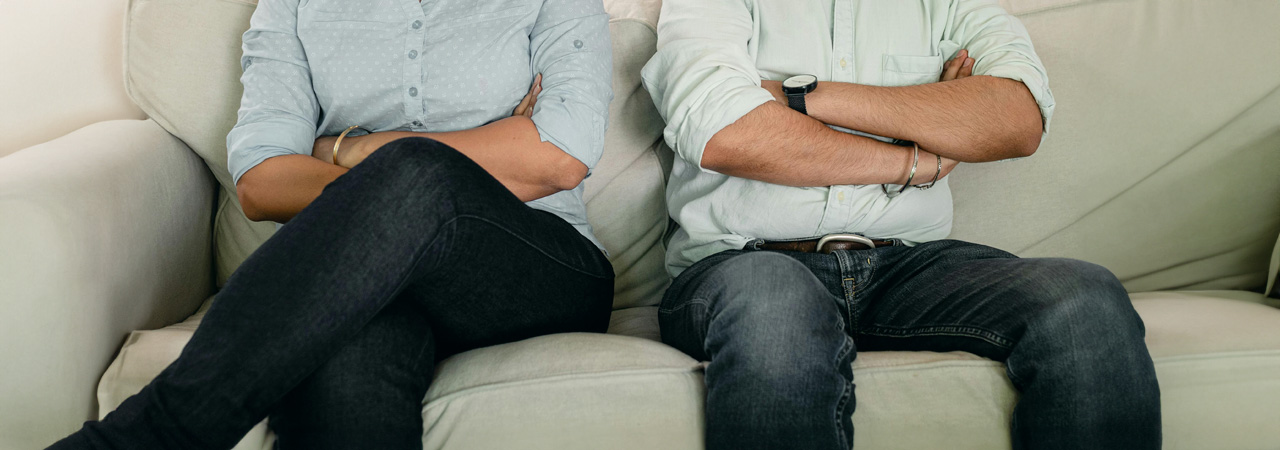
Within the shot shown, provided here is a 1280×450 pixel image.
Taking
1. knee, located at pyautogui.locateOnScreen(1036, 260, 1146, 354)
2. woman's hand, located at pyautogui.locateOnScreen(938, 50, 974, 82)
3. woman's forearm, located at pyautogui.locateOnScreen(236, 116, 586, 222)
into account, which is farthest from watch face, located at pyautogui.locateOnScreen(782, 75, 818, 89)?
knee, located at pyautogui.locateOnScreen(1036, 260, 1146, 354)

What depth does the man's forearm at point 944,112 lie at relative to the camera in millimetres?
1222

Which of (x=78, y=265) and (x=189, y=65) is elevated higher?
(x=189, y=65)

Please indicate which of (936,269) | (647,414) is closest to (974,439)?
(936,269)

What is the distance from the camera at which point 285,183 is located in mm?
1133

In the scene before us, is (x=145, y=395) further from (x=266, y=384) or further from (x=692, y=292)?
(x=692, y=292)

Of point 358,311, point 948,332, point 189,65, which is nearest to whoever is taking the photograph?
point 358,311

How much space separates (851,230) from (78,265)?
1158mm

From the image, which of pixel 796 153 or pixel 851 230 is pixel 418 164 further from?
pixel 851 230

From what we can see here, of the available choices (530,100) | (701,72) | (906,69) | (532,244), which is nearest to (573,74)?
(530,100)

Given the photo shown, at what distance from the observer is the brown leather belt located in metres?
1.28

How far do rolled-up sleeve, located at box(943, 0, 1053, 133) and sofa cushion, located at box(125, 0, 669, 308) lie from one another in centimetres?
58

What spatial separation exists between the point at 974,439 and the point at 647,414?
418mm

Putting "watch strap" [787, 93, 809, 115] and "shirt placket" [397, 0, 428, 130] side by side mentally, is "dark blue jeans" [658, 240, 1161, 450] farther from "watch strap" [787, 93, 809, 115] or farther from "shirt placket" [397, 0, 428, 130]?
"shirt placket" [397, 0, 428, 130]

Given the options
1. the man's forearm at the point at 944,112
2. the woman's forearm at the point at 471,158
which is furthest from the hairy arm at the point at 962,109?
the woman's forearm at the point at 471,158
